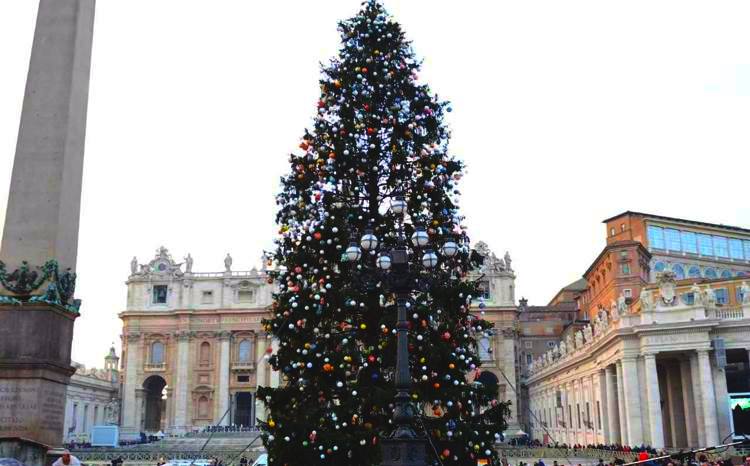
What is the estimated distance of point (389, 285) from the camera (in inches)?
485

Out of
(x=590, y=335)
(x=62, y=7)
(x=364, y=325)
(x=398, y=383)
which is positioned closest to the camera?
(x=398, y=383)

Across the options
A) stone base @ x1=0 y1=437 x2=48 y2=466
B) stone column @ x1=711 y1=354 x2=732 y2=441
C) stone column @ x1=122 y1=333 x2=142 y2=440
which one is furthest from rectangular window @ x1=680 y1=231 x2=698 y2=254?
stone base @ x1=0 y1=437 x2=48 y2=466

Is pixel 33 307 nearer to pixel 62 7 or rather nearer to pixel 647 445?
pixel 62 7

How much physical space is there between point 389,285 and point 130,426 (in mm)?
69990

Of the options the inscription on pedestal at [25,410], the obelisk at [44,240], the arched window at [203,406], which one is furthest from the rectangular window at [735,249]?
the inscription on pedestal at [25,410]

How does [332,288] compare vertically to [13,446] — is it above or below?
above

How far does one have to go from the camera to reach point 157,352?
257 feet

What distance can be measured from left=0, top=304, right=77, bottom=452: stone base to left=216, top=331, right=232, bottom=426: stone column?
64867 millimetres

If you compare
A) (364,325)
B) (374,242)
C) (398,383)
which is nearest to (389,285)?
(374,242)

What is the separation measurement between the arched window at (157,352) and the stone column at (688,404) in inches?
2169

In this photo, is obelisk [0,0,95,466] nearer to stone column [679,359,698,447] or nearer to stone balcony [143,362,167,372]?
stone column [679,359,698,447]

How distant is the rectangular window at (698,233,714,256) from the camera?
65.1 metres

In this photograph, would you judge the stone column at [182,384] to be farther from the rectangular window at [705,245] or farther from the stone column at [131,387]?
the rectangular window at [705,245]

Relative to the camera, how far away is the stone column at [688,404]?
1481 inches
